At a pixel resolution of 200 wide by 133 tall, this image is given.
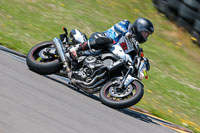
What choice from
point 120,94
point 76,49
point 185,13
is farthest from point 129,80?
point 185,13

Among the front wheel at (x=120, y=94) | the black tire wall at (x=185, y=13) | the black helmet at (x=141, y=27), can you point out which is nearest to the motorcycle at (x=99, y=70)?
the front wheel at (x=120, y=94)

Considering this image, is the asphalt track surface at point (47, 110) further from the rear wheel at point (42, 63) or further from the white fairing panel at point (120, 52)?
the white fairing panel at point (120, 52)

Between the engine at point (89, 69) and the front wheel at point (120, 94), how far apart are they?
12.4 inches

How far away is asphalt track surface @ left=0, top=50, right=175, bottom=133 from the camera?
3751 mm

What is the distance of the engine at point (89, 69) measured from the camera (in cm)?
638

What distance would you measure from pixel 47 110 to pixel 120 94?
6.75 ft

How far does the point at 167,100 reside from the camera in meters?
9.25

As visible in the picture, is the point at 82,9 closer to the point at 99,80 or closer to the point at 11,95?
the point at 99,80

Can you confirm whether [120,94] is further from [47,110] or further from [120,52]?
[47,110]

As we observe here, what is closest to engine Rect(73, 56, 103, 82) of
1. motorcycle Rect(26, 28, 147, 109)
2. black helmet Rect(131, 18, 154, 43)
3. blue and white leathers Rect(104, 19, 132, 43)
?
motorcycle Rect(26, 28, 147, 109)

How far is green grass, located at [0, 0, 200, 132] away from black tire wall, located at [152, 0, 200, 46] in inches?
11.3

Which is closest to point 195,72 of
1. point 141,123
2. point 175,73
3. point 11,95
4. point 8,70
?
point 175,73

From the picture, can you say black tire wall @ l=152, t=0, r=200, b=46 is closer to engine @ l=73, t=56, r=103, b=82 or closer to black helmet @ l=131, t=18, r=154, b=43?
black helmet @ l=131, t=18, r=154, b=43

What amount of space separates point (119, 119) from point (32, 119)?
6.07ft
